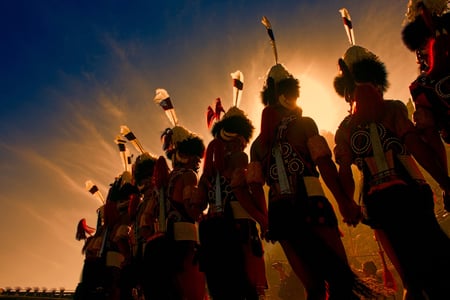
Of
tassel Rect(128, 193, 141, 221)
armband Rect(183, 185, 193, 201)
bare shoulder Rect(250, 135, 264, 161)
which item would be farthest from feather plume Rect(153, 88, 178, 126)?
bare shoulder Rect(250, 135, 264, 161)

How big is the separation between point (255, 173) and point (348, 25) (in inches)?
85.2

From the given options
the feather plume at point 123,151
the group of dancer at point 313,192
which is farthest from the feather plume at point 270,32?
the feather plume at point 123,151

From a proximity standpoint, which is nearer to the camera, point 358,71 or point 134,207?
A: point 358,71

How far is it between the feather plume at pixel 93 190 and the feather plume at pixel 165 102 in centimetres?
342

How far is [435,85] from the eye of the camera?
→ 320cm

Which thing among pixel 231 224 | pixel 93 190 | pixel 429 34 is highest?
pixel 93 190

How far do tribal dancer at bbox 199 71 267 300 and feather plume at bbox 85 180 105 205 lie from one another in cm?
487

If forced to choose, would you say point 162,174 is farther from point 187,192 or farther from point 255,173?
point 255,173

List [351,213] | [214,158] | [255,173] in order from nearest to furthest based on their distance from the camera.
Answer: [351,213] < [255,173] < [214,158]

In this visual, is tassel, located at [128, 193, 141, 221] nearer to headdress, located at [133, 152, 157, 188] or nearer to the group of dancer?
headdress, located at [133, 152, 157, 188]

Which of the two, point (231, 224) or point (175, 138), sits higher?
point (175, 138)

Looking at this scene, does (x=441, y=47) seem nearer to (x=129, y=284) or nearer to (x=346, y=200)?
(x=346, y=200)

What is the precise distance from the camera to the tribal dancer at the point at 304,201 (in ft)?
9.71

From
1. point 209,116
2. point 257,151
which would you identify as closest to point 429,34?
point 257,151
